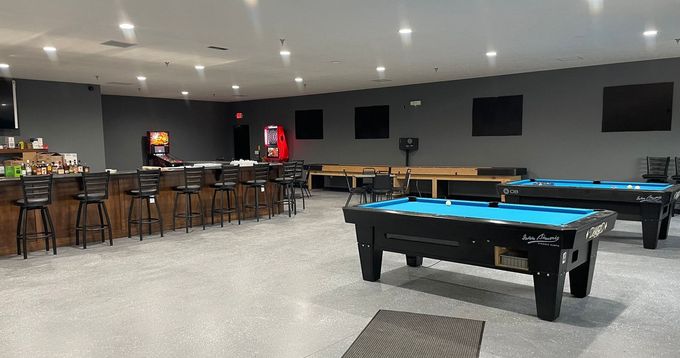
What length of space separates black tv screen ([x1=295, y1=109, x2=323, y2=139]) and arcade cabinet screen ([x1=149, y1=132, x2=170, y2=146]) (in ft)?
13.5

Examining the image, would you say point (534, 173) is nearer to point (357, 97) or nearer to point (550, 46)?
point (550, 46)

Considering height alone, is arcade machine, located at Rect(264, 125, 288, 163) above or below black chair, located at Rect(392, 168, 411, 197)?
above

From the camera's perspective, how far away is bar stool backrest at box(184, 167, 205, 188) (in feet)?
23.9

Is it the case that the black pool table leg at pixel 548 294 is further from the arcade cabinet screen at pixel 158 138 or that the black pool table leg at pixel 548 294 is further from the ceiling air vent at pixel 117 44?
the arcade cabinet screen at pixel 158 138

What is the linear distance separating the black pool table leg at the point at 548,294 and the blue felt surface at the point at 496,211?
41 cm

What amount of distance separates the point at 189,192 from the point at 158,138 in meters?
8.07

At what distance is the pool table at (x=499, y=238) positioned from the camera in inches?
135

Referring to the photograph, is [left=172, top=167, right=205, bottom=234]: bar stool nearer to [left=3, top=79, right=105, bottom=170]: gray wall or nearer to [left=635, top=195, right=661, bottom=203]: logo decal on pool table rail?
[left=3, top=79, right=105, bottom=170]: gray wall

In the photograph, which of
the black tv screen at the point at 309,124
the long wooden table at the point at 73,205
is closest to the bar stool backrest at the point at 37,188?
the long wooden table at the point at 73,205

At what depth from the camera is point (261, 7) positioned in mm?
4977

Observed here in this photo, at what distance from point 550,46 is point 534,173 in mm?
3738

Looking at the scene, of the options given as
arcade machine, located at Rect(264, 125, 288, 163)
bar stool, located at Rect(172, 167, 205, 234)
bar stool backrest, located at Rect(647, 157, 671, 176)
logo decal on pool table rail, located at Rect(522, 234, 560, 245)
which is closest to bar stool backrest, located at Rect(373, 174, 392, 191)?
bar stool, located at Rect(172, 167, 205, 234)

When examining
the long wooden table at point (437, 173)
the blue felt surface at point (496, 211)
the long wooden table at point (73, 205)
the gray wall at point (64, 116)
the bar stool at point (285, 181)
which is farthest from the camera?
the gray wall at point (64, 116)

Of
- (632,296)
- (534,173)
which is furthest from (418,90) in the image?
(632,296)
